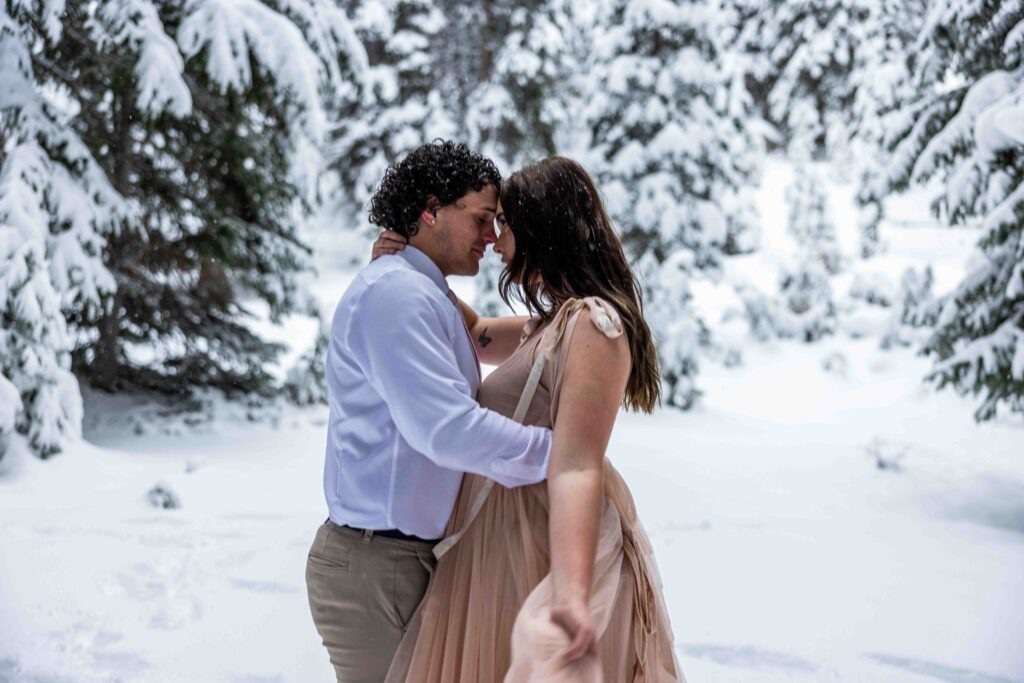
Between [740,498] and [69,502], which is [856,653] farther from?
[69,502]

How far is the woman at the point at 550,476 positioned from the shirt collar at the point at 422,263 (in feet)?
0.26

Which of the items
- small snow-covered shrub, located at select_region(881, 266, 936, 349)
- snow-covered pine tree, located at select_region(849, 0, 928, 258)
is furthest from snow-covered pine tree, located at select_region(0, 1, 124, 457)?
snow-covered pine tree, located at select_region(849, 0, 928, 258)

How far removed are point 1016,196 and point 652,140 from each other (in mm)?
6983

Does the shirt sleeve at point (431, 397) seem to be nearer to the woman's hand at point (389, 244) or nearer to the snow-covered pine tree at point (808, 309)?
the woman's hand at point (389, 244)

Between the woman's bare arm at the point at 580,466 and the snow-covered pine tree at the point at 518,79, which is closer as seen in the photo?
the woman's bare arm at the point at 580,466

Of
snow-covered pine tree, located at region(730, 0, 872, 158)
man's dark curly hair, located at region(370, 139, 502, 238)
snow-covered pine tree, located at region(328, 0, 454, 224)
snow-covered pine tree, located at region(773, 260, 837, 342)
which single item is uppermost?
snow-covered pine tree, located at region(730, 0, 872, 158)

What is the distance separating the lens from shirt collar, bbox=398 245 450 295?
206 centimetres

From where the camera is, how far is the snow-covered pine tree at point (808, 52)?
22094 mm

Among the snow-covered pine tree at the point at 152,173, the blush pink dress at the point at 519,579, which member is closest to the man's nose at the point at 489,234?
the blush pink dress at the point at 519,579

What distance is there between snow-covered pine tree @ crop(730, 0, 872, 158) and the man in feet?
69.3

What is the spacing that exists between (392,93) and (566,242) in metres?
19.2

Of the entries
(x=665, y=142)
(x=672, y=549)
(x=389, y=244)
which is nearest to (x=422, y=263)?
(x=389, y=244)

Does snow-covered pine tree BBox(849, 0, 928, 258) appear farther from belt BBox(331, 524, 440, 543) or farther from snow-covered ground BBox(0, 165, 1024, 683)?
belt BBox(331, 524, 440, 543)

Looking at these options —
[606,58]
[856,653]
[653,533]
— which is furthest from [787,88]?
[856,653]
